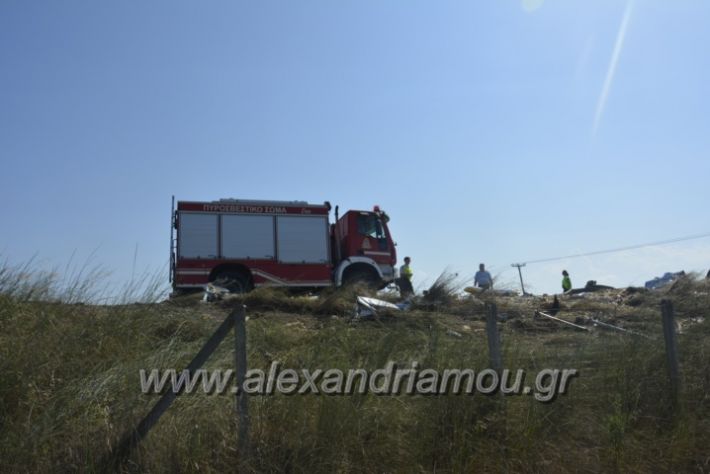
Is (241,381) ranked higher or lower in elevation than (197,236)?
lower

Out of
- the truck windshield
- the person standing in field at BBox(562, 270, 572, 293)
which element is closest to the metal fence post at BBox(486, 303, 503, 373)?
the truck windshield

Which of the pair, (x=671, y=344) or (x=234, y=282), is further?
(x=234, y=282)

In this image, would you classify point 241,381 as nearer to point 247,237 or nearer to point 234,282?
point 234,282

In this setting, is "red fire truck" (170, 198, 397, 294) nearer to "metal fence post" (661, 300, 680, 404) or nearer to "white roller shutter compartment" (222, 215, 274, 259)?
"white roller shutter compartment" (222, 215, 274, 259)

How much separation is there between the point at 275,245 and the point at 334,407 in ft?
41.7

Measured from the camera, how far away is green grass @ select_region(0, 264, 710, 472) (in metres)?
4.00

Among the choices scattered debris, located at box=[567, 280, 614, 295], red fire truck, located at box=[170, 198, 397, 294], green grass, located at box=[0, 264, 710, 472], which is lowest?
green grass, located at box=[0, 264, 710, 472]

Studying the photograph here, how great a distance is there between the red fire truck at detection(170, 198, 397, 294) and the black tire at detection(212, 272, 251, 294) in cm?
3

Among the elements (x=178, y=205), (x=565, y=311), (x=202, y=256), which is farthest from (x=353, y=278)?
(x=565, y=311)

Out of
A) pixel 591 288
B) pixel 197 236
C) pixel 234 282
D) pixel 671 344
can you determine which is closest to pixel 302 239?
pixel 234 282

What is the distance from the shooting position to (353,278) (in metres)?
16.3

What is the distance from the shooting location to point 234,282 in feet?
51.4

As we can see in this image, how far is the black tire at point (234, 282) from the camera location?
15484mm

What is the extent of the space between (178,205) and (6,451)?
42.6 feet
